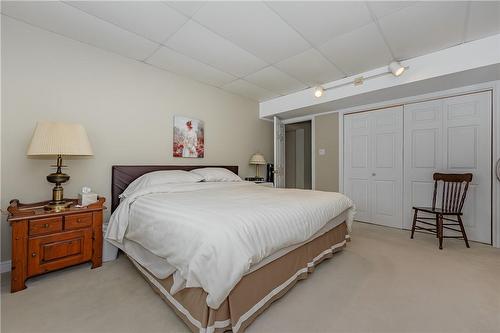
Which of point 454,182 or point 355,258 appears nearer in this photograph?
point 355,258

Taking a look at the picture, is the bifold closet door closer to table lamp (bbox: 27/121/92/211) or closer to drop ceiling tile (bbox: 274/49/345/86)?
drop ceiling tile (bbox: 274/49/345/86)

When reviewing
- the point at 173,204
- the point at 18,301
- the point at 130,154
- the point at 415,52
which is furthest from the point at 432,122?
the point at 18,301

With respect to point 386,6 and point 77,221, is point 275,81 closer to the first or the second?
point 386,6

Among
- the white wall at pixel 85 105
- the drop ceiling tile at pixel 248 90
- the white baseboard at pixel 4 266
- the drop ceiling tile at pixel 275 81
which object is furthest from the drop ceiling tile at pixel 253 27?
the white baseboard at pixel 4 266

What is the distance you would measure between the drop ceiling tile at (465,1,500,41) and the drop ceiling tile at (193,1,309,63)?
1.51 meters

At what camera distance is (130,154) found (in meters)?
2.88

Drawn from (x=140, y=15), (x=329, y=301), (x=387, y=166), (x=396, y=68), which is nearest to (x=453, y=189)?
(x=387, y=166)

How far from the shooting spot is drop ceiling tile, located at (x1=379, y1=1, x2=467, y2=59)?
78.1 inches

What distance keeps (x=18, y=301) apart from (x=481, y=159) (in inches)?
202

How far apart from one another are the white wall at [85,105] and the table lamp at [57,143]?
0.38 meters

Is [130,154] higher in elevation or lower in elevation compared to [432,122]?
lower

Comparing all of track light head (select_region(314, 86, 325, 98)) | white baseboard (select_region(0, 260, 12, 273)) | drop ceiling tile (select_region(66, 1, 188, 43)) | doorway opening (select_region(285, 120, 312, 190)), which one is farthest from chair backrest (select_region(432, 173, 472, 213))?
white baseboard (select_region(0, 260, 12, 273))

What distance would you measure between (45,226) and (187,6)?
2311 millimetres

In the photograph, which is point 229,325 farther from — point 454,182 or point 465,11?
point 454,182
